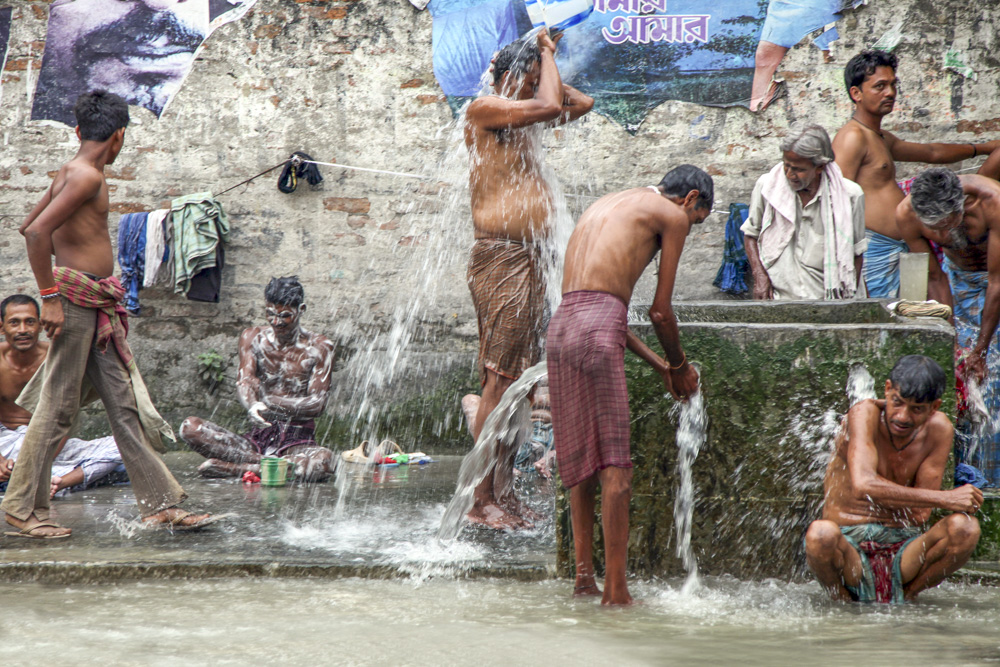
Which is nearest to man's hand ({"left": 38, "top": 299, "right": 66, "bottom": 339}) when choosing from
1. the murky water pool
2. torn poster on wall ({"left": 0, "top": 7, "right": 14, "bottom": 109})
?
the murky water pool

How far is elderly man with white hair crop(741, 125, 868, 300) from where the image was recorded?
5.23 metres

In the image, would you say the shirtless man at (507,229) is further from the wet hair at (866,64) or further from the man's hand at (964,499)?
the wet hair at (866,64)

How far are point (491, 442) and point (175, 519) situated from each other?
57.5 inches

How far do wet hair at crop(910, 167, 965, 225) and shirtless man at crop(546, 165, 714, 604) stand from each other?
1344 mm

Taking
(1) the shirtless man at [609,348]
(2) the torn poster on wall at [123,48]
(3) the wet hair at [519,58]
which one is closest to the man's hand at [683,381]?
(1) the shirtless man at [609,348]

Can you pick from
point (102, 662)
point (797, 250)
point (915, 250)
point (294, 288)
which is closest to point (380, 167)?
point (294, 288)

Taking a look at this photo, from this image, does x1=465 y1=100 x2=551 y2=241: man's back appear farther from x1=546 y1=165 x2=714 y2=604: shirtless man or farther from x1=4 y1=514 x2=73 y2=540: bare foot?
x1=4 y1=514 x2=73 y2=540: bare foot

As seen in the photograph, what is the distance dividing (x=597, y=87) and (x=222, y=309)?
3.15 meters

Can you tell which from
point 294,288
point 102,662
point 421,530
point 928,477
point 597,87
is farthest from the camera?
point 597,87

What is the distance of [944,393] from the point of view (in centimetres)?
348

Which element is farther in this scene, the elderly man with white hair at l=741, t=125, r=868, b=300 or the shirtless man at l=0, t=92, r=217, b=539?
the elderly man with white hair at l=741, t=125, r=868, b=300

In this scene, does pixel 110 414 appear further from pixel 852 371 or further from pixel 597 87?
pixel 597 87

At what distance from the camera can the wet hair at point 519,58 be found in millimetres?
4230

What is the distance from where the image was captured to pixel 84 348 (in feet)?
14.0
